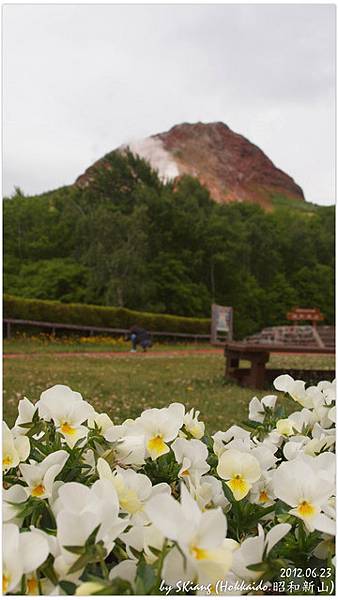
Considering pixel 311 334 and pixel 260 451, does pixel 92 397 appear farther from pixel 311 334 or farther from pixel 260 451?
pixel 311 334

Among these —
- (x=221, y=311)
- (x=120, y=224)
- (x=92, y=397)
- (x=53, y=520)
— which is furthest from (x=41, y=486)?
(x=120, y=224)

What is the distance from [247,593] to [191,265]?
2037cm

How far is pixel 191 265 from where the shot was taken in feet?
68.2

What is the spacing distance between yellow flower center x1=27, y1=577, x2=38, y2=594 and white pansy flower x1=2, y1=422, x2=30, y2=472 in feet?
0.69

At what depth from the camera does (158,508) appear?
1.24 feet

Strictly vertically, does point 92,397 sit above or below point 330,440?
below

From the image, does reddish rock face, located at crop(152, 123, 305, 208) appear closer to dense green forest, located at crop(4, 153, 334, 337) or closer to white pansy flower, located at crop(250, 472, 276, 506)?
dense green forest, located at crop(4, 153, 334, 337)

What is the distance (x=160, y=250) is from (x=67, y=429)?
1954cm

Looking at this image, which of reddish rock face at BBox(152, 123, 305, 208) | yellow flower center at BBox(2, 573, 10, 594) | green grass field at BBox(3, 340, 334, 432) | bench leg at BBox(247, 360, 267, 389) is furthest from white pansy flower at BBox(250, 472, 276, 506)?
reddish rock face at BBox(152, 123, 305, 208)

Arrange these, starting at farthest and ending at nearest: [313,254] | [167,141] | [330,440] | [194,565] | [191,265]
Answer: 1. [167,141]
2. [313,254]
3. [191,265]
4. [330,440]
5. [194,565]

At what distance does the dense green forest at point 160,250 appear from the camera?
18.2m

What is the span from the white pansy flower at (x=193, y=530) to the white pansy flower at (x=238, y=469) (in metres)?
0.24

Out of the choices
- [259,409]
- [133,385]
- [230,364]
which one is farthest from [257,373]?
[259,409]

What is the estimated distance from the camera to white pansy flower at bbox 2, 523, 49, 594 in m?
0.42
